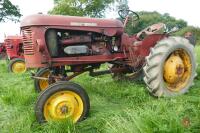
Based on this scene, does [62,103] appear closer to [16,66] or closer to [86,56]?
[86,56]

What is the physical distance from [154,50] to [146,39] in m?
0.64

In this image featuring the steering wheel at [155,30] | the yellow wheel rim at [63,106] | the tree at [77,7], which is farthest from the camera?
the tree at [77,7]

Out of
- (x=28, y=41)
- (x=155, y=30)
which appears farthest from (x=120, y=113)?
(x=155, y=30)

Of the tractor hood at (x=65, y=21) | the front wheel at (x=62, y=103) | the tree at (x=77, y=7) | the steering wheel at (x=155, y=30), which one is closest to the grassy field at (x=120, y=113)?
the front wheel at (x=62, y=103)

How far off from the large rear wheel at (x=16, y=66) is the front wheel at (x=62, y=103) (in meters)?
8.08

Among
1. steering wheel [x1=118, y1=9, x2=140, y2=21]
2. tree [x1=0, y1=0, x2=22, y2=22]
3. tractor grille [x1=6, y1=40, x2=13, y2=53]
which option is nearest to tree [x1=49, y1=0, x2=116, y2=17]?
tree [x1=0, y1=0, x2=22, y2=22]

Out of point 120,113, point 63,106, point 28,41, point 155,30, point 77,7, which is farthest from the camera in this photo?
point 77,7

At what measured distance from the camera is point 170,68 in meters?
6.34

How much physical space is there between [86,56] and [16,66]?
7326 mm

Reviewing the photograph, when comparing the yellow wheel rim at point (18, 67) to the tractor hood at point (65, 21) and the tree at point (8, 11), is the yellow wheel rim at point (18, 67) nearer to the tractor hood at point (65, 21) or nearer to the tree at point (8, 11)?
the tractor hood at point (65, 21)

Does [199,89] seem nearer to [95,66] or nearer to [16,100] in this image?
[95,66]

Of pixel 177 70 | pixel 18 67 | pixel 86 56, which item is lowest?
pixel 18 67

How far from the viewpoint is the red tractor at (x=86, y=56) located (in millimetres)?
5074

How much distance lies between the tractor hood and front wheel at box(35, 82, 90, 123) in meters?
1.18
